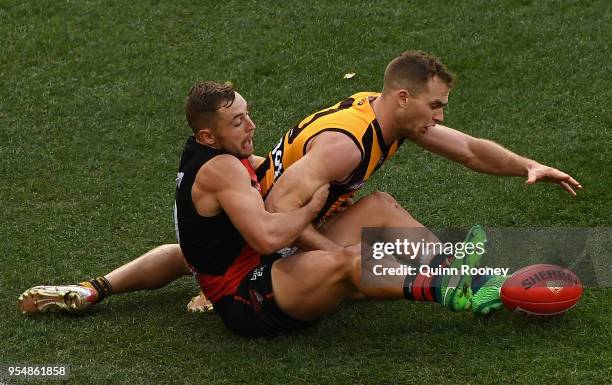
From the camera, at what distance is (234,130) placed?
6293mm

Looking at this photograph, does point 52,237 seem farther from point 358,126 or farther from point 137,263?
point 358,126

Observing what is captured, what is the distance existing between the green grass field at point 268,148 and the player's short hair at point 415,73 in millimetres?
1290

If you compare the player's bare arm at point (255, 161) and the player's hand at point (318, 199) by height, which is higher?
the player's hand at point (318, 199)

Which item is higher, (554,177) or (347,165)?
(347,165)

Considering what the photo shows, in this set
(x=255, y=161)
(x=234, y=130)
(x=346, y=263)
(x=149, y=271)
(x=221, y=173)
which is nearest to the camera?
(x=346, y=263)

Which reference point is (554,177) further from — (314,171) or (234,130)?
(234,130)

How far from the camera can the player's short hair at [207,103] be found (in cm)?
625

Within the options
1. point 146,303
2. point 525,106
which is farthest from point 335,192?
point 525,106

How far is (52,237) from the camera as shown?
25.7ft

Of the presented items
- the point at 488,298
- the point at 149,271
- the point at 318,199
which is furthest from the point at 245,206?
the point at 488,298

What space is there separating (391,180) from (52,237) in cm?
248

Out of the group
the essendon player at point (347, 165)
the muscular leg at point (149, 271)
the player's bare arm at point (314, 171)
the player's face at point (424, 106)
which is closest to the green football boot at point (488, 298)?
the essendon player at point (347, 165)

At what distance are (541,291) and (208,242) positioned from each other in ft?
6.02

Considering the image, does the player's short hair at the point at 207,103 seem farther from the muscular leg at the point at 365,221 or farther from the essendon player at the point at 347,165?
the muscular leg at the point at 365,221
